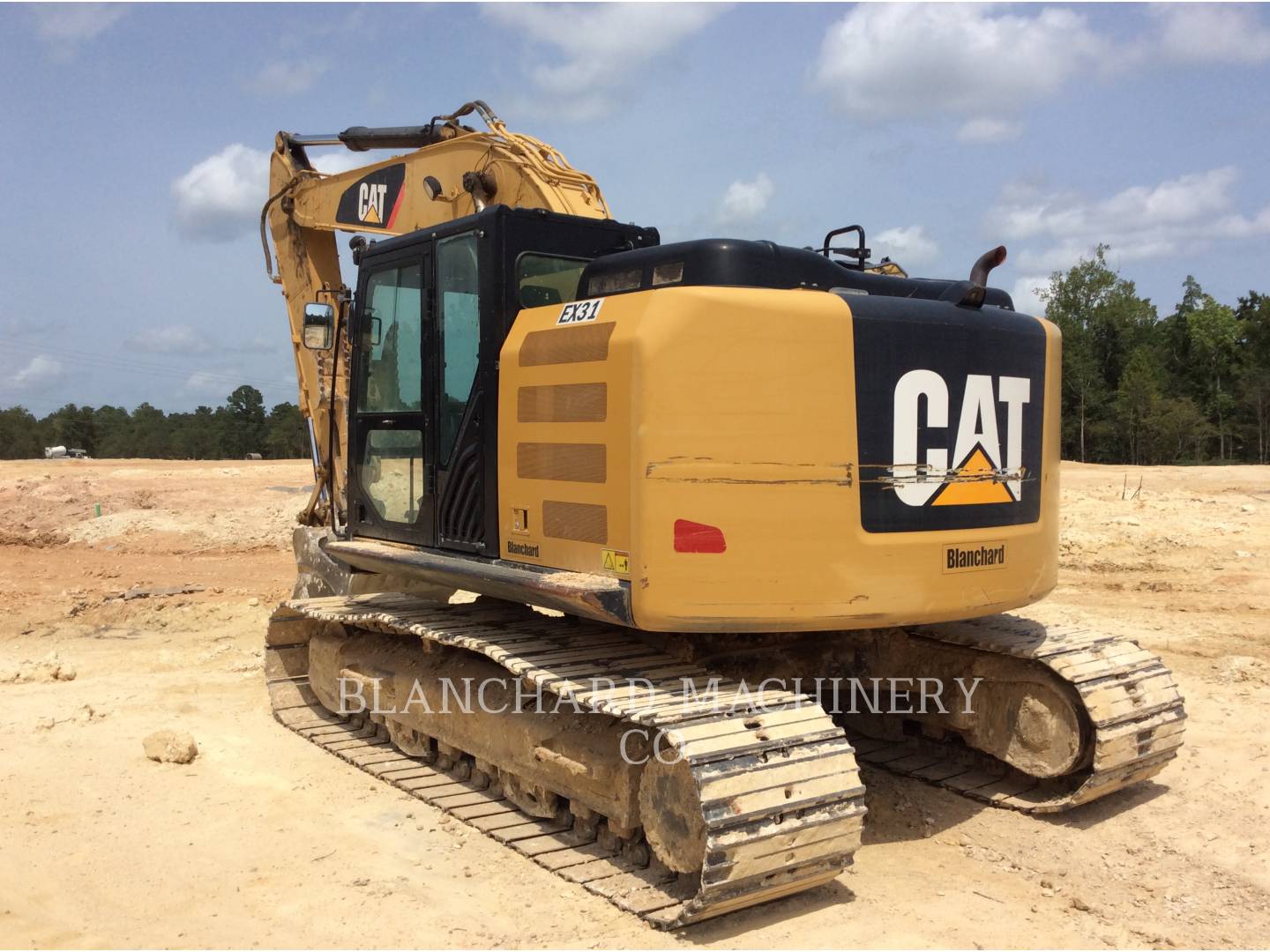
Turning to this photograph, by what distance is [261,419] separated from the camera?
75.9m

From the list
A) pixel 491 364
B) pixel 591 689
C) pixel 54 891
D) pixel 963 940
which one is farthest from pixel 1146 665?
pixel 54 891

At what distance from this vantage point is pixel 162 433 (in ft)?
245

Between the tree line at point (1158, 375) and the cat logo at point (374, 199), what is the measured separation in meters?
40.9

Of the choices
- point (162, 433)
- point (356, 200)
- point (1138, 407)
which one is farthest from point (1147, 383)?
point (162, 433)

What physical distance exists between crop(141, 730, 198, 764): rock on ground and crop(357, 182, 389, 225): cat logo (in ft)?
12.5

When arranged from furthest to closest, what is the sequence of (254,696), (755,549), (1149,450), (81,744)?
1. (1149,450)
2. (254,696)
3. (81,744)
4. (755,549)

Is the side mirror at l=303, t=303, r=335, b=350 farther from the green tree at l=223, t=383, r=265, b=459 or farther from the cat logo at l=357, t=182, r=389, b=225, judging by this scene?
the green tree at l=223, t=383, r=265, b=459

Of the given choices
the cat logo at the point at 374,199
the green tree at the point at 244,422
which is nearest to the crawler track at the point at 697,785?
the cat logo at the point at 374,199

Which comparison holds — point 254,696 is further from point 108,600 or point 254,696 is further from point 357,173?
point 108,600

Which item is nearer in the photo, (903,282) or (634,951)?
(634,951)

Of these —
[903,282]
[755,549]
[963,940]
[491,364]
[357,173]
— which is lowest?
[963,940]

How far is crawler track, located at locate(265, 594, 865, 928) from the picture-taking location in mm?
4070

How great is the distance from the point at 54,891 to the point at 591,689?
241 cm

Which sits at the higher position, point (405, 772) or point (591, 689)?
point (591, 689)
